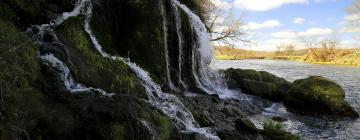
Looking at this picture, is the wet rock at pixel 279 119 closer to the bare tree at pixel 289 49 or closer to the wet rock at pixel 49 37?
the wet rock at pixel 49 37

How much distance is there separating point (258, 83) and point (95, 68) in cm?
1247

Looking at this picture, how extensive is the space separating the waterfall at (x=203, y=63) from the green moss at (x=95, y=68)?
5691 millimetres

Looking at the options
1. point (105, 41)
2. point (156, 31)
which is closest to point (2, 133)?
point (105, 41)

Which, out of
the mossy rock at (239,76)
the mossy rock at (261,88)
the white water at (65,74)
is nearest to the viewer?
the white water at (65,74)

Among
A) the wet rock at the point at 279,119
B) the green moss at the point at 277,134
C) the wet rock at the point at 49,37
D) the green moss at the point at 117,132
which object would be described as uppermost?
the wet rock at the point at 49,37

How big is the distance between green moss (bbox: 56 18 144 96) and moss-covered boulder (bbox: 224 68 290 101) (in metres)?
10.6

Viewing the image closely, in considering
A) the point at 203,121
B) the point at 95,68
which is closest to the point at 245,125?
the point at 203,121

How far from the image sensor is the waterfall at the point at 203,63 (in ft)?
58.5

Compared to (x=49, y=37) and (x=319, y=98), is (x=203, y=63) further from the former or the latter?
(x=49, y=37)

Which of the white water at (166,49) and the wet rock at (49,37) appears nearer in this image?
the wet rock at (49,37)

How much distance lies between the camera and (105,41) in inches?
546

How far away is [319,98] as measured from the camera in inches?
717

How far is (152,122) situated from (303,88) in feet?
40.8

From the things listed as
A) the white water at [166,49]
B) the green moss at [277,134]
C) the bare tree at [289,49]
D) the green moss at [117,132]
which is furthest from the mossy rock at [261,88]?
the bare tree at [289,49]
